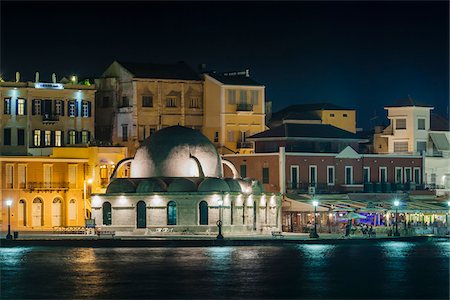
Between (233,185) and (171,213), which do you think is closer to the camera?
(171,213)

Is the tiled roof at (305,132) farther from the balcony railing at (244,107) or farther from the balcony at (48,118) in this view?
the balcony at (48,118)

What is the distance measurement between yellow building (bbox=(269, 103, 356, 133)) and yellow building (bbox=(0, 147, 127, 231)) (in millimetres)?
23761

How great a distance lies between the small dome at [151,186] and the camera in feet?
409

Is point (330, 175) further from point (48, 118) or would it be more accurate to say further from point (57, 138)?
point (48, 118)

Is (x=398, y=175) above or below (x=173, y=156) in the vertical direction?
below

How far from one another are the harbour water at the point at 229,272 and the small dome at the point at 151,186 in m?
9.78

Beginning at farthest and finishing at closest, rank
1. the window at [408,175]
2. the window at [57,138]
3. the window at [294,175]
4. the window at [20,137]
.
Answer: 1. the window at [408,175]
2. the window at [57,138]
3. the window at [20,137]
4. the window at [294,175]

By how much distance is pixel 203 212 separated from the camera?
12438 cm

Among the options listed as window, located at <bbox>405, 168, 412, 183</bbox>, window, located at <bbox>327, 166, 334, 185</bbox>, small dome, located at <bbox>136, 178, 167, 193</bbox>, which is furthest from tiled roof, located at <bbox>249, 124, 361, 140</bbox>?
small dome, located at <bbox>136, 178, 167, 193</bbox>

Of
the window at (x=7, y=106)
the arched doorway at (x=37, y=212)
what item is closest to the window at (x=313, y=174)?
the arched doorway at (x=37, y=212)

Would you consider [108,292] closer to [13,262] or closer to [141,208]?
[13,262]

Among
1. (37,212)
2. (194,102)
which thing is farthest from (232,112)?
(37,212)

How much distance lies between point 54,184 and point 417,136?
119 feet

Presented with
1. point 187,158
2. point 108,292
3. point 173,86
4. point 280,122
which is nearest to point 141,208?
point 187,158
